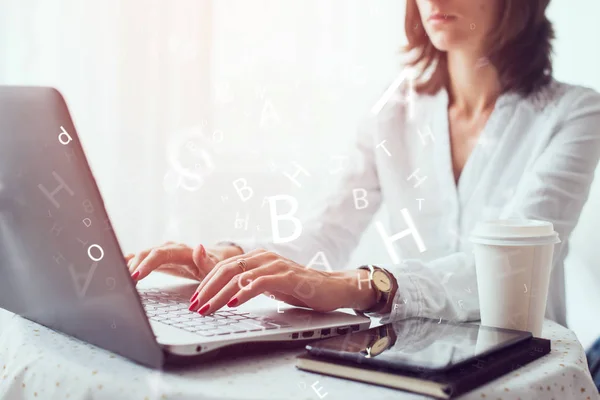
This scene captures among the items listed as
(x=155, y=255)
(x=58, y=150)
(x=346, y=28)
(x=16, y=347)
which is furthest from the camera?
(x=346, y=28)

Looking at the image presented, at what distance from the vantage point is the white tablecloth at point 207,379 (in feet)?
1.66

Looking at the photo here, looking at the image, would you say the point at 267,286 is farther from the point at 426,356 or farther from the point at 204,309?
the point at 426,356

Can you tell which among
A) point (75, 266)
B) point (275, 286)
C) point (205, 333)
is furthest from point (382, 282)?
point (75, 266)

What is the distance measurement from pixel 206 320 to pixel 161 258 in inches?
8.8

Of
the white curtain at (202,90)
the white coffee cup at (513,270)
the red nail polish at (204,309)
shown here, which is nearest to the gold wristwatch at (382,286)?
the white coffee cup at (513,270)

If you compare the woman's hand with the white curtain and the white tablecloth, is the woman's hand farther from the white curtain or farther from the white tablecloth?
the white curtain

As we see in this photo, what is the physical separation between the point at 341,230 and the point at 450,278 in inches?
17.1

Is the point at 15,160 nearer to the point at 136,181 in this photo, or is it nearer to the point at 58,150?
the point at 58,150

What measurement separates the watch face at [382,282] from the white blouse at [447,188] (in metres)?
0.02

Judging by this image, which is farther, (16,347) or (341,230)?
(341,230)

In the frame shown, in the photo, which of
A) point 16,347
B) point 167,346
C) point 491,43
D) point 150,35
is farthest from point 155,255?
point 150,35

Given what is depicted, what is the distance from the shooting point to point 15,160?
23.0 inches

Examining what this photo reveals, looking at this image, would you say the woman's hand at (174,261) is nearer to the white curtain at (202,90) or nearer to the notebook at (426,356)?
the notebook at (426,356)

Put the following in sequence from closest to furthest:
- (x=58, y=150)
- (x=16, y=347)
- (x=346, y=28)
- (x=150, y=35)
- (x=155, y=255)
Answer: (x=58, y=150) < (x=16, y=347) < (x=155, y=255) < (x=346, y=28) < (x=150, y=35)
